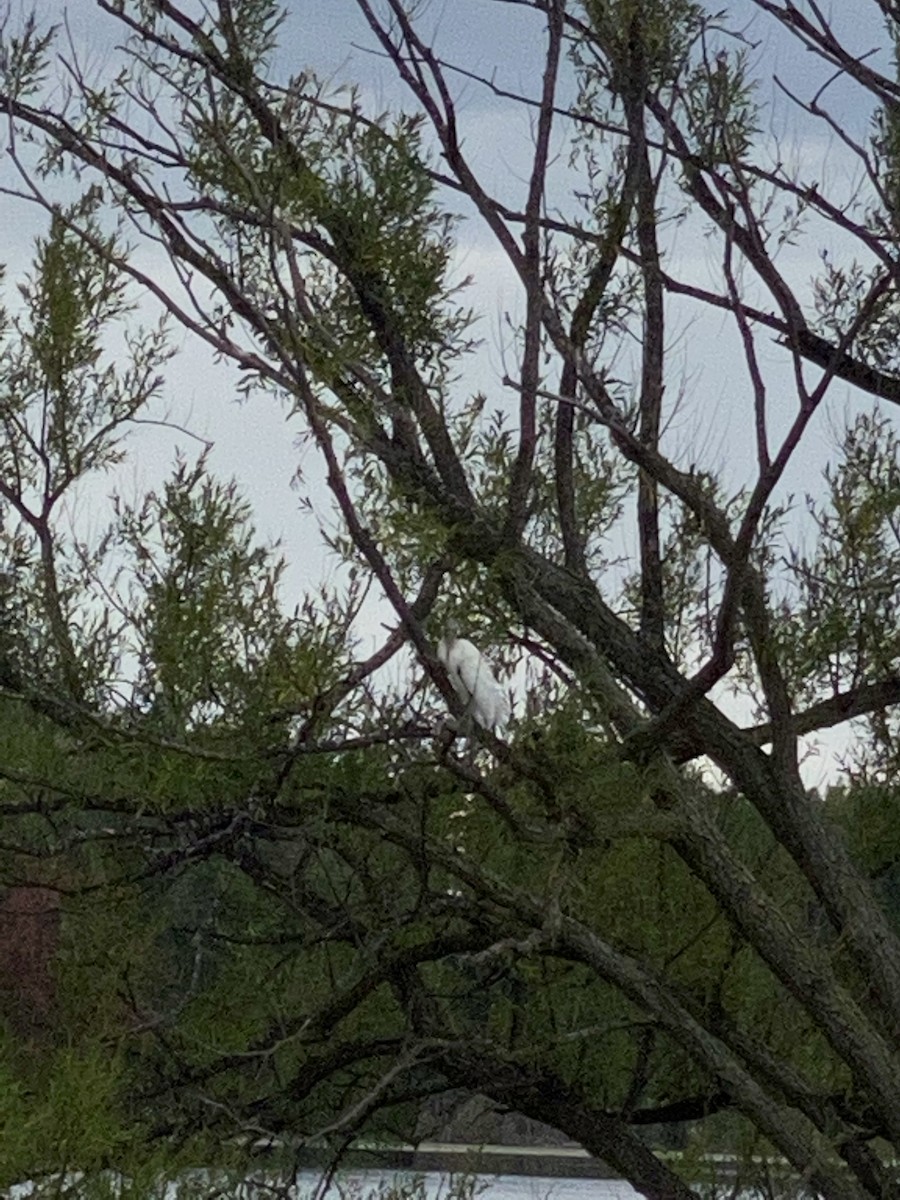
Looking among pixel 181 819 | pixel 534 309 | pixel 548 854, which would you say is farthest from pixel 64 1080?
pixel 534 309

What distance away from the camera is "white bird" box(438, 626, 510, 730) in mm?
3619

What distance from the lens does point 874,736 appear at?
5336mm

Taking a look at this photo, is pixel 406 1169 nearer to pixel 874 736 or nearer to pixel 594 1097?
pixel 594 1097

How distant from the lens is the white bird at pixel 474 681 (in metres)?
3.62

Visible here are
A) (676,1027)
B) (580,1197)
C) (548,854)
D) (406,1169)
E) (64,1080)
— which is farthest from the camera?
(580,1197)

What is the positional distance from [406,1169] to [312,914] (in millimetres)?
1281

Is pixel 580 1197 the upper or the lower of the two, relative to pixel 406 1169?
upper

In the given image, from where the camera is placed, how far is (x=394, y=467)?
4.08 meters

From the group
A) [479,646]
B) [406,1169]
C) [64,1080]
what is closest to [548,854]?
[479,646]

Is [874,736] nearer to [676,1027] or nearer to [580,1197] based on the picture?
[676,1027]

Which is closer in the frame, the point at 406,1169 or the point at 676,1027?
the point at 676,1027

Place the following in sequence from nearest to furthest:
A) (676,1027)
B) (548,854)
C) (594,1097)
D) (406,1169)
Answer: (548,854)
(676,1027)
(594,1097)
(406,1169)

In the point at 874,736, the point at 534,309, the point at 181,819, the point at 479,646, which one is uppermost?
the point at 534,309

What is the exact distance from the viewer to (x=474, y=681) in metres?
3.66
